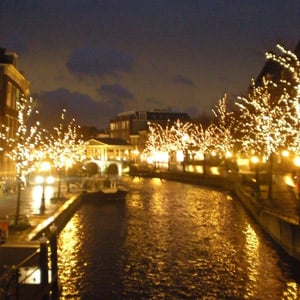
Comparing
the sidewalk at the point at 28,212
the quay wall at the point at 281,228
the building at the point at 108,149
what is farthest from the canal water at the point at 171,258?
the building at the point at 108,149

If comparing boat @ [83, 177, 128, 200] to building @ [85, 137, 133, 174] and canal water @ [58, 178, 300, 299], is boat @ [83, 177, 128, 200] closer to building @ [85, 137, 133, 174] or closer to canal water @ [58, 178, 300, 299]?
canal water @ [58, 178, 300, 299]

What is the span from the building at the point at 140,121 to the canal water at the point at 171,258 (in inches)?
4030

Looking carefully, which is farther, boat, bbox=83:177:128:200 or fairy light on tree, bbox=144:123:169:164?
fairy light on tree, bbox=144:123:169:164

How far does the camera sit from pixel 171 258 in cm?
2184

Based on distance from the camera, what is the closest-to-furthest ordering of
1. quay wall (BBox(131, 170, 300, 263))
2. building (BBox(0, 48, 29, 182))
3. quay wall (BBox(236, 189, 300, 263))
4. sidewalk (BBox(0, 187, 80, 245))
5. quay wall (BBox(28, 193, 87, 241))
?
sidewalk (BBox(0, 187, 80, 245)), quay wall (BBox(28, 193, 87, 241)), quay wall (BBox(236, 189, 300, 263)), quay wall (BBox(131, 170, 300, 263)), building (BBox(0, 48, 29, 182))

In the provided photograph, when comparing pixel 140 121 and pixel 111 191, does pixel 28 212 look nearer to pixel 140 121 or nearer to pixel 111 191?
pixel 111 191

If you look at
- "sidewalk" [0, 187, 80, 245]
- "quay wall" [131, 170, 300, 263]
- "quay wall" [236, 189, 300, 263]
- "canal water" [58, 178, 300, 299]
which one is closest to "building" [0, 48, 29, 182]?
"sidewalk" [0, 187, 80, 245]

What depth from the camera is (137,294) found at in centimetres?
1697

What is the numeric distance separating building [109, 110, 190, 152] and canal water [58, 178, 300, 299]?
102 meters

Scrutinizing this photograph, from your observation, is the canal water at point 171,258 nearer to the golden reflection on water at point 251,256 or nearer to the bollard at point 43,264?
the golden reflection on water at point 251,256

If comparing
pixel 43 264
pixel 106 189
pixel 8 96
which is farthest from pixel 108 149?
pixel 43 264

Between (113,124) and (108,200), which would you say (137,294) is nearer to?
(108,200)

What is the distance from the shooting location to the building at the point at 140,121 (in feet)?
458

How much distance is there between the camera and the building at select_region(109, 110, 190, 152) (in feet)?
458
